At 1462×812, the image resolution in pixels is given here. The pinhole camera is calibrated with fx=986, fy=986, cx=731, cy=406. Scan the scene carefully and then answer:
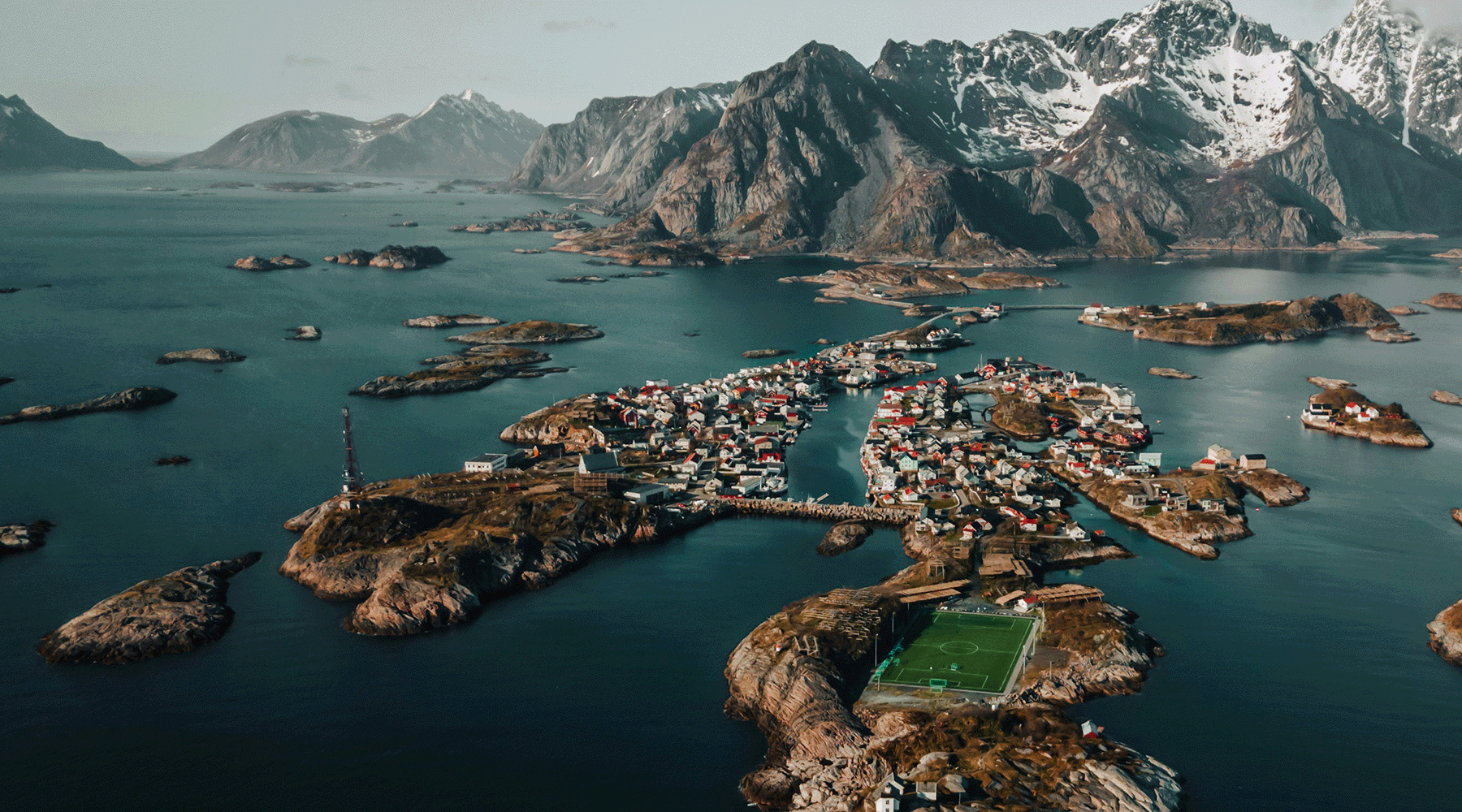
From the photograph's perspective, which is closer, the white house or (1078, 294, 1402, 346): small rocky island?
the white house

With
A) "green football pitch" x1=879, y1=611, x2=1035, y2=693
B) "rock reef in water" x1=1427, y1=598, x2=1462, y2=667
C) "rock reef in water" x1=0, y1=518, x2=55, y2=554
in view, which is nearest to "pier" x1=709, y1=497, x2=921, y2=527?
"green football pitch" x1=879, y1=611, x2=1035, y2=693

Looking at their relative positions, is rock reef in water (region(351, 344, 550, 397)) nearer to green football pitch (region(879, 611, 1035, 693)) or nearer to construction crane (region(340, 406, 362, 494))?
construction crane (region(340, 406, 362, 494))

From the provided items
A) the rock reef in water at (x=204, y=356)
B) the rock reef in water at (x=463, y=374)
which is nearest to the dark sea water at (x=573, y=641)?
the rock reef in water at (x=463, y=374)

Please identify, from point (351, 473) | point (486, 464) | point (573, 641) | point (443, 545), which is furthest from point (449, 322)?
point (573, 641)

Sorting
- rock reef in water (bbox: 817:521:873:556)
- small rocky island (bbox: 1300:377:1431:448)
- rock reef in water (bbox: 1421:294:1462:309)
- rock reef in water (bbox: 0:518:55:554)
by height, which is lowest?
rock reef in water (bbox: 0:518:55:554)

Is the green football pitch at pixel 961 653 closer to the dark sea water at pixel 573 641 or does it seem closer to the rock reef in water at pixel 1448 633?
the dark sea water at pixel 573 641
